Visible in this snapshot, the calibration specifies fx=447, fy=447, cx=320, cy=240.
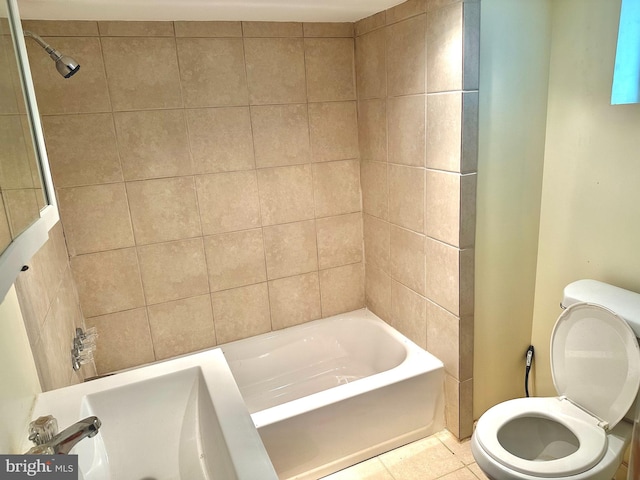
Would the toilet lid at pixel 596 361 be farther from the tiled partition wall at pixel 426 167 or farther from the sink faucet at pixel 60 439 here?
the sink faucet at pixel 60 439

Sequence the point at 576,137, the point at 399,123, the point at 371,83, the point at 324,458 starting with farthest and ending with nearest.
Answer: the point at 371,83 < the point at 399,123 < the point at 324,458 < the point at 576,137

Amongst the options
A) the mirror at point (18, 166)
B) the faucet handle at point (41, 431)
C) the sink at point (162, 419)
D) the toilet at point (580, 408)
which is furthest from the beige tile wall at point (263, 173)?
the faucet handle at point (41, 431)

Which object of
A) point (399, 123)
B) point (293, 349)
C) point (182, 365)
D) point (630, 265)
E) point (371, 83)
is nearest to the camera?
point (182, 365)

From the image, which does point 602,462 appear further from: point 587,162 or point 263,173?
point 263,173

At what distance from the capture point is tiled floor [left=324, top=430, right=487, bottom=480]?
78.0 inches

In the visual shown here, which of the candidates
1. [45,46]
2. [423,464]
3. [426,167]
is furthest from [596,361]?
[45,46]

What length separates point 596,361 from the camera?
5.45ft

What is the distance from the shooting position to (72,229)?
208cm

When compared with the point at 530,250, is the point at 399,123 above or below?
above

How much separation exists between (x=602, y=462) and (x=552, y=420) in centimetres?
23

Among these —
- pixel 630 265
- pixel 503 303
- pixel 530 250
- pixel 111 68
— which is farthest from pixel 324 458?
pixel 111 68

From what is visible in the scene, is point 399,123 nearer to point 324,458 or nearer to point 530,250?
point 530,250

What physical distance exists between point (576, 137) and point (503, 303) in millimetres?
780

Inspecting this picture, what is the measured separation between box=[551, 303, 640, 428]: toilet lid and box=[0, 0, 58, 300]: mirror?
5.71 feet
